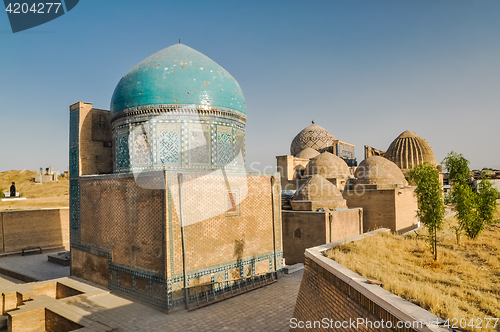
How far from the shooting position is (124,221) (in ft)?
25.5

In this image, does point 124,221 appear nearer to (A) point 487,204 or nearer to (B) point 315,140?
(A) point 487,204

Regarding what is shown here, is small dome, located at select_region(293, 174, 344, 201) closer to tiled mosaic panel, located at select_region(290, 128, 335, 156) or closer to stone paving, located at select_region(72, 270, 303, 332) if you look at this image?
stone paving, located at select_region(72, 270, 303, 332)

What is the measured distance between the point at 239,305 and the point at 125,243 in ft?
9.86

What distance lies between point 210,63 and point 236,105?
4.69 feet

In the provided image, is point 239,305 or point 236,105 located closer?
point 239,305

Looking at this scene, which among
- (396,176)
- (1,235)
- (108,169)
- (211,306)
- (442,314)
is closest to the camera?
(442,314)

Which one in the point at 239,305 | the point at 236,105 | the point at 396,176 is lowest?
the point at 239,305

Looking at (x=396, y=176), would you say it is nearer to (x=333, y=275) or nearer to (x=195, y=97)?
(x=195, y=97)

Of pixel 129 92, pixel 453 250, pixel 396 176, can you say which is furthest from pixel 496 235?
pixel 129 92

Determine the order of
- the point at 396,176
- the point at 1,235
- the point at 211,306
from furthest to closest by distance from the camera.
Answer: the point at 396,176, the point at 1,235, the point at 211,306

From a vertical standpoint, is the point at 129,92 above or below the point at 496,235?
above

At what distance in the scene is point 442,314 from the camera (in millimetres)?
3016

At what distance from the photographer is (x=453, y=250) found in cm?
729

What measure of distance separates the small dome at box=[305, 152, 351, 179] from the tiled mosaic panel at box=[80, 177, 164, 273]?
441 inches
